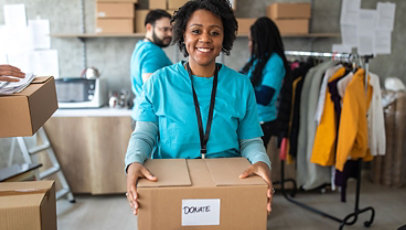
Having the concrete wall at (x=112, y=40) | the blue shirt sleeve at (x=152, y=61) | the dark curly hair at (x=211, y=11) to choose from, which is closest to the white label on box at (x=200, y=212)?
the dark curly hair at (x=211, y=11)

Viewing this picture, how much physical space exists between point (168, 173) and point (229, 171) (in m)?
0.18

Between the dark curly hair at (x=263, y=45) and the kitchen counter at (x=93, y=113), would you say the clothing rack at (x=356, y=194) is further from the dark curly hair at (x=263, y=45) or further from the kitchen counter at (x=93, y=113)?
the kitchen counter at (x=93, y=113)

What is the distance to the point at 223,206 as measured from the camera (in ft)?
2.93

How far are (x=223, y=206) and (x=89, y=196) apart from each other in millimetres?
2419

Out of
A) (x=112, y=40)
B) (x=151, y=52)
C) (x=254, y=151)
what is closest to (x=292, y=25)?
(x=151, y=52)

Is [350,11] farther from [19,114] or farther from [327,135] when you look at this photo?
[19,114]

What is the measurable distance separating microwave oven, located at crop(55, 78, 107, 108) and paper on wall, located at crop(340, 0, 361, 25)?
2541 millimetres

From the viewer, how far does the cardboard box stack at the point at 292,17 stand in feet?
9.86

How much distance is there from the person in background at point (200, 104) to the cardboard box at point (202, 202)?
0.67 ft

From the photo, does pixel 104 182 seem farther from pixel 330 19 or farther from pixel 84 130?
pixel 330 19

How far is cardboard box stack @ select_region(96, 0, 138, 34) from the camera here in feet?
9.48

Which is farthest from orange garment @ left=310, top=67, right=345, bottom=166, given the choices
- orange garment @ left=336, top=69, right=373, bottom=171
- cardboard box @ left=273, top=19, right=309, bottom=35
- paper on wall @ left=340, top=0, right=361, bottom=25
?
paper on wall @ left=340, top=0, right=361, bottom=25

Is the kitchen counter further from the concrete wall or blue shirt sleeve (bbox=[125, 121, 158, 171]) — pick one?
blue shirt sleeve (bbox=[125, 121, 158, 171])

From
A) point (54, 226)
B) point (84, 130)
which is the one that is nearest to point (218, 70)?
point (54, 226)
